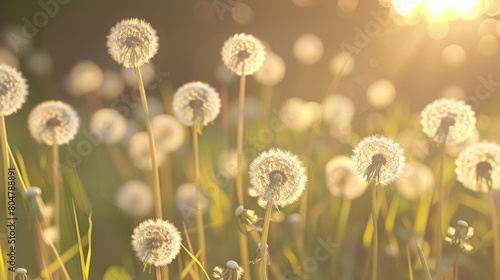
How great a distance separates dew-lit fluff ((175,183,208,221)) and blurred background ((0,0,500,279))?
85mm

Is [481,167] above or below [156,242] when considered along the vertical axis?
above

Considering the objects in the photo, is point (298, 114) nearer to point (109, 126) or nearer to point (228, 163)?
point (228, 163)

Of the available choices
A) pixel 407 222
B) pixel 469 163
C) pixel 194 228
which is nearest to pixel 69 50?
pixel 194 228

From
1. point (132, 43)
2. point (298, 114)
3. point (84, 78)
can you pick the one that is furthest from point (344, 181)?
point (84, 78)

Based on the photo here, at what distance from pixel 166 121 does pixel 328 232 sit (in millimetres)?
470

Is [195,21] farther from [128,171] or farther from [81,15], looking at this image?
[128,171]

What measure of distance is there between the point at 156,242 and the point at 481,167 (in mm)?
556

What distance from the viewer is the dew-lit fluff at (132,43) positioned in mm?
1013

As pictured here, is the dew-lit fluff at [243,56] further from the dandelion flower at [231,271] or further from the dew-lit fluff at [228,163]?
the dandelion flower at [231,271]

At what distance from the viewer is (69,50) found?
1762 mm

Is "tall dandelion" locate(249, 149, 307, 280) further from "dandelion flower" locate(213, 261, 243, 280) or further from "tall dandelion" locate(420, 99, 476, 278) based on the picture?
"tall dandelion" locate(420, 99, 476, 278)

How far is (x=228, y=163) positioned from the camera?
4.38 feet

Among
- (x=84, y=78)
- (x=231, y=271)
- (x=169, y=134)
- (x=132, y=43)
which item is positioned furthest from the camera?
(x=84, y=78)

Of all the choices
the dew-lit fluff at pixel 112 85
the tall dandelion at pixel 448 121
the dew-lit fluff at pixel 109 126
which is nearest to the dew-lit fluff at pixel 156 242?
the tall dandelion at pixel 448 121
